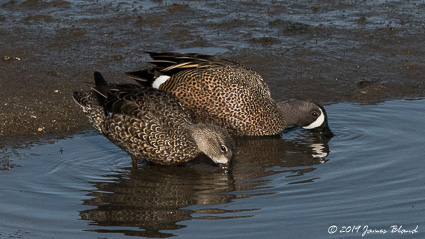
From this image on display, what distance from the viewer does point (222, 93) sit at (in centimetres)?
837

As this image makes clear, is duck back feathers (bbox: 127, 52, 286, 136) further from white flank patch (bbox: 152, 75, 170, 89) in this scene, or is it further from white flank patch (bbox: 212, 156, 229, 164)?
white flank patch (bbox: 212, 156, 229, 164)

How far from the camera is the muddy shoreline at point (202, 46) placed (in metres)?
9.39

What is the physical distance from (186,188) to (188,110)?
1.65 m

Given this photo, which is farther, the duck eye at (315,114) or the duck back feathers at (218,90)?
the duck eye at (315,114)

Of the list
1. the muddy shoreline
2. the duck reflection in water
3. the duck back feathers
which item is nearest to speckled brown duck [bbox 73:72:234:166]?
the duck reflection in water

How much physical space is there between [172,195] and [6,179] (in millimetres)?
1522

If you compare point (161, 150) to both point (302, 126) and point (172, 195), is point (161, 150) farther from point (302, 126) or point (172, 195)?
point (302, 126)

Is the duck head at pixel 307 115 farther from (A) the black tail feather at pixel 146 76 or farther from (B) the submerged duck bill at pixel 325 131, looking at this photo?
(A) the black tail feather at pixel 146 76

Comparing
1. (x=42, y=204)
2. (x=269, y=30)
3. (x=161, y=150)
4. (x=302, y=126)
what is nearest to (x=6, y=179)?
(x=42, y=204)

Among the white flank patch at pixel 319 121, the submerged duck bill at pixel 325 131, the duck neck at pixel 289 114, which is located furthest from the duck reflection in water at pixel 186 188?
the duck neck at pixel 289 114

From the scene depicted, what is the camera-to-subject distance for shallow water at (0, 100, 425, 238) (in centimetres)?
592

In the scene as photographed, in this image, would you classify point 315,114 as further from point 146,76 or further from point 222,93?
point 146,76

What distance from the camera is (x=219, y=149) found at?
7289 mm

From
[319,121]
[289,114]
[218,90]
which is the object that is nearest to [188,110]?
[218,90]
